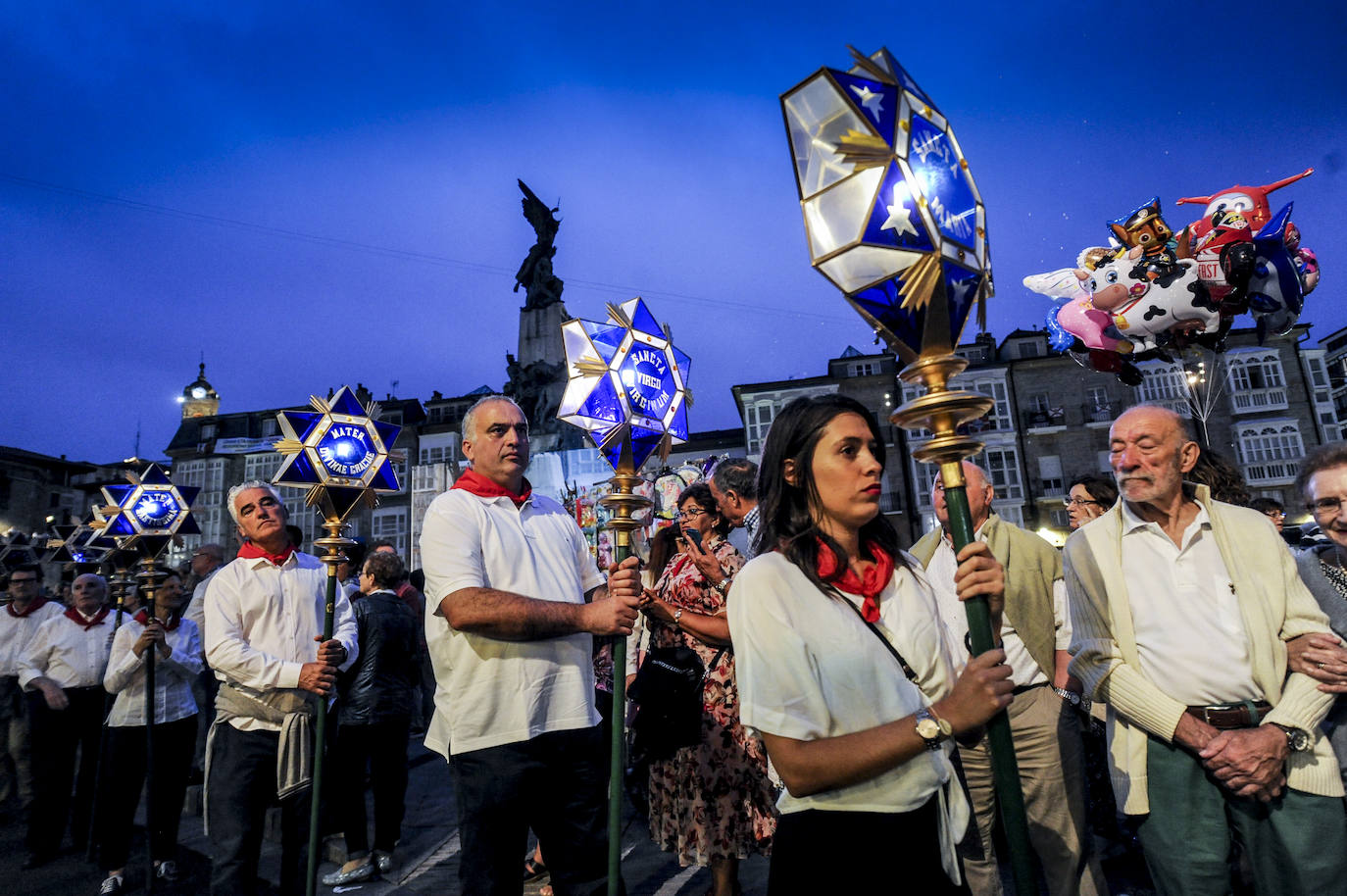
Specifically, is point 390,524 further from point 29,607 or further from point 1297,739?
point 1297,739

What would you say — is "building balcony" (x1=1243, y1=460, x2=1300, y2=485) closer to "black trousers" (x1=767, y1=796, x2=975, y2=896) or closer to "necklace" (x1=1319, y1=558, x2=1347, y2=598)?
"necklace" (x1=1319, y1=558, x2=1347, y2=598)

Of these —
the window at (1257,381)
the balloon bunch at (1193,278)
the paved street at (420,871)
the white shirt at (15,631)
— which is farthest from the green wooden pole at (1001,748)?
the window at (1257,381)

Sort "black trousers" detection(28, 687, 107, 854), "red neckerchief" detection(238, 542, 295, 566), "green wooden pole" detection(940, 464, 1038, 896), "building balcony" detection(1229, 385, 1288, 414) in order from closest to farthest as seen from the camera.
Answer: "green wooden pole" detection(940, 464, 1038, 896), "red neckerchief" detection(238, 542, 295, 566), "black trousers" detection(28, 687, 107, 854), "building balcony" detection(1229, 385, 1288, 414)

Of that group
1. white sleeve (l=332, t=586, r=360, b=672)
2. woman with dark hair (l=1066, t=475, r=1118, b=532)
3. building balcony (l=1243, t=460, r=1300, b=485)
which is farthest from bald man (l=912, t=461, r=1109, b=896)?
building balcony (l=1243, t=460, r=1300, b=485)

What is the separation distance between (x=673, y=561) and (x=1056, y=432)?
118 ft

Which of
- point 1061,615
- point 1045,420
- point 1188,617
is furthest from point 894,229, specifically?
point 1045,420

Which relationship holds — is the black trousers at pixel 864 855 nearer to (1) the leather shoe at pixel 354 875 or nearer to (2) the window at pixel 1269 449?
(1) the leather shoe at pixel 354 875

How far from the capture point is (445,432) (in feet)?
146

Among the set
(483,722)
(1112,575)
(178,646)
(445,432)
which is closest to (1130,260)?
(1112,575)

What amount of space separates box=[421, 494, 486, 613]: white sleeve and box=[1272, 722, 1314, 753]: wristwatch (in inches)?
116

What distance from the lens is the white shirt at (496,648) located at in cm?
286

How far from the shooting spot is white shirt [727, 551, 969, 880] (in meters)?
1.72

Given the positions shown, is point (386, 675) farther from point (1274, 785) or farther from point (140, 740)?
point (1274, 785)

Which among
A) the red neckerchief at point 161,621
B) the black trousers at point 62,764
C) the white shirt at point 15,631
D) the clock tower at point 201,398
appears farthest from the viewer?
the clock tower at point 201,398
